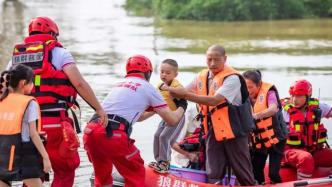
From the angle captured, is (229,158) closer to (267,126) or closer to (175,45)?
(267,126)

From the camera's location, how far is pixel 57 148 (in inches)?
252

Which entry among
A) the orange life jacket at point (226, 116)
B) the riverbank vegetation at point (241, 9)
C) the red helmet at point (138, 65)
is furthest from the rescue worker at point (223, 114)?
the riverbank vegetation at point (241, 9)

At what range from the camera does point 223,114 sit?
23.4ft

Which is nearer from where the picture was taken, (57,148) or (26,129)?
(26,129)

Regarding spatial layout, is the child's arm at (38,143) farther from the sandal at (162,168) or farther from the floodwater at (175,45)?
the floodwater at (175,45)

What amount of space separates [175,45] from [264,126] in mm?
20345

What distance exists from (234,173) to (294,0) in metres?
35.6

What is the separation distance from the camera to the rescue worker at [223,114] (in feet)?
23.1

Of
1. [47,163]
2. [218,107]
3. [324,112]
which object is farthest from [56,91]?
[324,112]

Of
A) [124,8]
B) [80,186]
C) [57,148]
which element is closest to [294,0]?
[124,8]

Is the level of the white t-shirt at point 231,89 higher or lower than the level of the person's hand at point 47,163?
higher

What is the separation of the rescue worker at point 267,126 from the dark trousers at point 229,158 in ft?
1.36

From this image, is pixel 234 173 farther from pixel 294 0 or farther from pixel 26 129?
pixel 294 0

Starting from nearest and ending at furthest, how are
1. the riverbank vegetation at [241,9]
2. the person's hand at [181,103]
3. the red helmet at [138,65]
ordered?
the red helmet at [138,65], the person's hand at [181,103], the riverbank vegetation at [241,9]
